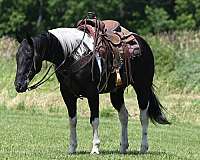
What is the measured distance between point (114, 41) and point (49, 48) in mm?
1573

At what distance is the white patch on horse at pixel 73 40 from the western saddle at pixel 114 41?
0.13 meters

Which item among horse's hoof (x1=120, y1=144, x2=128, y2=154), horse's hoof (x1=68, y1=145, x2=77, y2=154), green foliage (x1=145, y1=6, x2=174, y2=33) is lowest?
horse's hoof (x1=120, y1=144, x2=128, y2=154)

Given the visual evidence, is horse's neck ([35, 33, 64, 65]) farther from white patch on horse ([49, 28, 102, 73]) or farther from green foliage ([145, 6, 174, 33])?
green foliage ([145, 6, 174, 33])

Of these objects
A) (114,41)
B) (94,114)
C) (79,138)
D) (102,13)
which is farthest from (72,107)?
(102,13)

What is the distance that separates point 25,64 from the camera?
33.6ft

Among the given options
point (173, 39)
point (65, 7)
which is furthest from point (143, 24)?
point (173, 39)

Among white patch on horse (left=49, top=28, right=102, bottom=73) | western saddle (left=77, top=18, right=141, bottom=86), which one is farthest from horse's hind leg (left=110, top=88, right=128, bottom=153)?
white patch on horse (left=49, top=28, right=102, bottom=73)

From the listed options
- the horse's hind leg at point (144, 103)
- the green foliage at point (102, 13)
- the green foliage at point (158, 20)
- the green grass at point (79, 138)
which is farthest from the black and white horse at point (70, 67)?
the green foliage at point (158, 20)

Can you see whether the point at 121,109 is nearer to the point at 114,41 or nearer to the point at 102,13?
the point at 114,41

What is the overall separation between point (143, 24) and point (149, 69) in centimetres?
4686

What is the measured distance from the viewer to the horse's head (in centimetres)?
1021

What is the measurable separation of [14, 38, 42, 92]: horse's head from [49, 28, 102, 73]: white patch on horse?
67cm

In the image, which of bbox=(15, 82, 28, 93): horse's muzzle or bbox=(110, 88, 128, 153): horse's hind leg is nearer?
bbox=(15, 82, 28, 93): horse's muzzle

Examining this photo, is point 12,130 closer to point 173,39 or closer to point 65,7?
point 173,39
